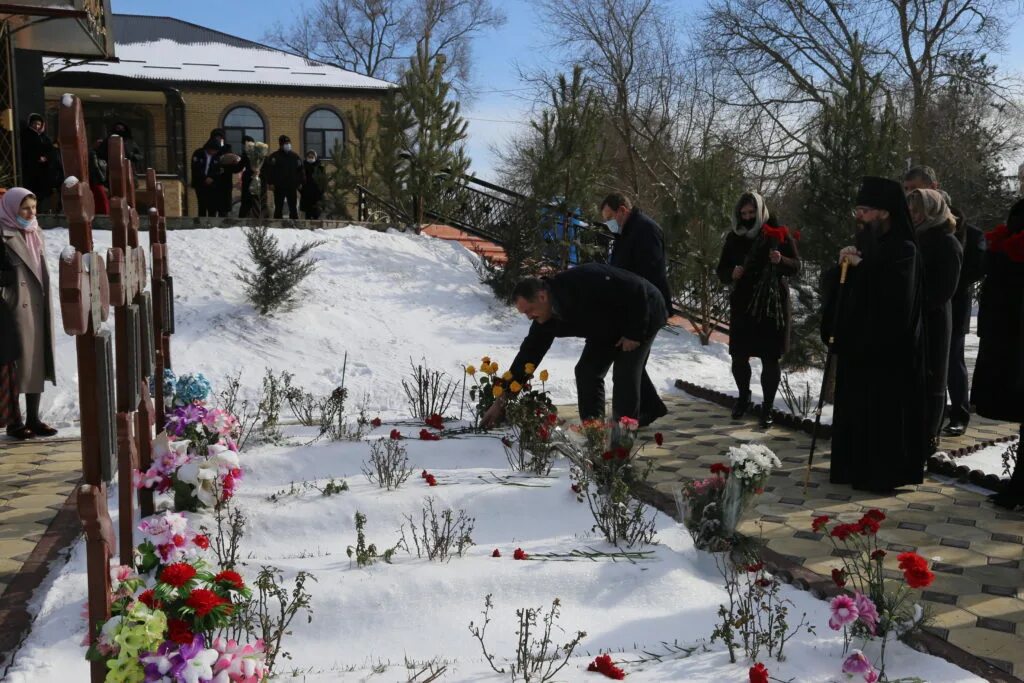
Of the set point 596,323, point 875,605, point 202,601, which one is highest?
point 596,323

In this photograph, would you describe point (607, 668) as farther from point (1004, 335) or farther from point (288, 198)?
point (288, 198)

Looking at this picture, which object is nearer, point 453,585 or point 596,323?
point 453,585

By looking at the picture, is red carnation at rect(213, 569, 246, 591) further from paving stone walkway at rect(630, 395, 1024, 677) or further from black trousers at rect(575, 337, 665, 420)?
black trousers at rect(575, 337, 665, 420)

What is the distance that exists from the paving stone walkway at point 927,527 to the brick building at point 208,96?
1942 centimetres

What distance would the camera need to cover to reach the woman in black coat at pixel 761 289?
24.1 ft

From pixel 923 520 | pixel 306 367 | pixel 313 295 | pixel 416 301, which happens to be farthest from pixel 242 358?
pixel 923 520

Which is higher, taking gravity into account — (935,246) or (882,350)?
(935,246)

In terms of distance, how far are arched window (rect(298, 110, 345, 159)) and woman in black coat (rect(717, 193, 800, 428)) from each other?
831 inches

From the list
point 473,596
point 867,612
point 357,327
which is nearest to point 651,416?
point 473,596

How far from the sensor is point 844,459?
19.1 ft

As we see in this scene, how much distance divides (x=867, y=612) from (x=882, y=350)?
2.69 metres

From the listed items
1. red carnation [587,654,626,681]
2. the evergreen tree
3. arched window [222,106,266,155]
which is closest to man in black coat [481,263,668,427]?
red carnation [587,654,626,681]

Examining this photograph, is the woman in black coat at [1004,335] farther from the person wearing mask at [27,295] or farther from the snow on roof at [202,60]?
the snow on roof at [202,60]

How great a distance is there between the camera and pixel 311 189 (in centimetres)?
1543
